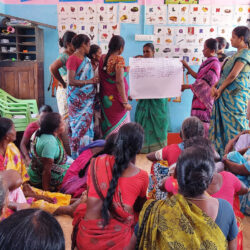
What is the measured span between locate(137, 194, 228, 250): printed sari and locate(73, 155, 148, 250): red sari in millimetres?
428

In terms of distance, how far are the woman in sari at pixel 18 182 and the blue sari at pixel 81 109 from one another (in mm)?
1103

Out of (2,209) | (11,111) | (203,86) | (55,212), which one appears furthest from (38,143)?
(11,111)

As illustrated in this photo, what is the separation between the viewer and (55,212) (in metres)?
2.45

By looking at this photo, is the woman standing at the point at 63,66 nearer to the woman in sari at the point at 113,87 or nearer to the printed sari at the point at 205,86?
the woman in sari at the point at 113,87

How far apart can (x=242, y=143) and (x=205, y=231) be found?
1.75 metres

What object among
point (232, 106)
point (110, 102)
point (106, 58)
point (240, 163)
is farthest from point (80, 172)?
point (232, 106)

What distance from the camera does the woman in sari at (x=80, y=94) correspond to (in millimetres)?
3303

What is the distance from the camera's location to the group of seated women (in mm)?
1130

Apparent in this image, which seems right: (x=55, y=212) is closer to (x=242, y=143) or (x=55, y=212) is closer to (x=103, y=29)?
(x=242, y=143)

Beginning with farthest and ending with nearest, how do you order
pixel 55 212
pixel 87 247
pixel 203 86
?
pixel 203 86
pixel 55 212
pixel 87 247

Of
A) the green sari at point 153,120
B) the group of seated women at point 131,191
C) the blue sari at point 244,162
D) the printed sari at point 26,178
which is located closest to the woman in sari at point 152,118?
the green sari at point 153,120

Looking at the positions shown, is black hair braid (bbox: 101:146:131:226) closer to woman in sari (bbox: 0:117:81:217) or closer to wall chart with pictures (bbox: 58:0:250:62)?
woman in sari (bbox: 0:117:81:217)

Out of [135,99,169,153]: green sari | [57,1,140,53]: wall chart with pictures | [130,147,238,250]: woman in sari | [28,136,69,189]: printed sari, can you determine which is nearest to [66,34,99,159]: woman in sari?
[28,136,69,189]: printed sari

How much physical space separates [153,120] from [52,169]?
77.8 inches
